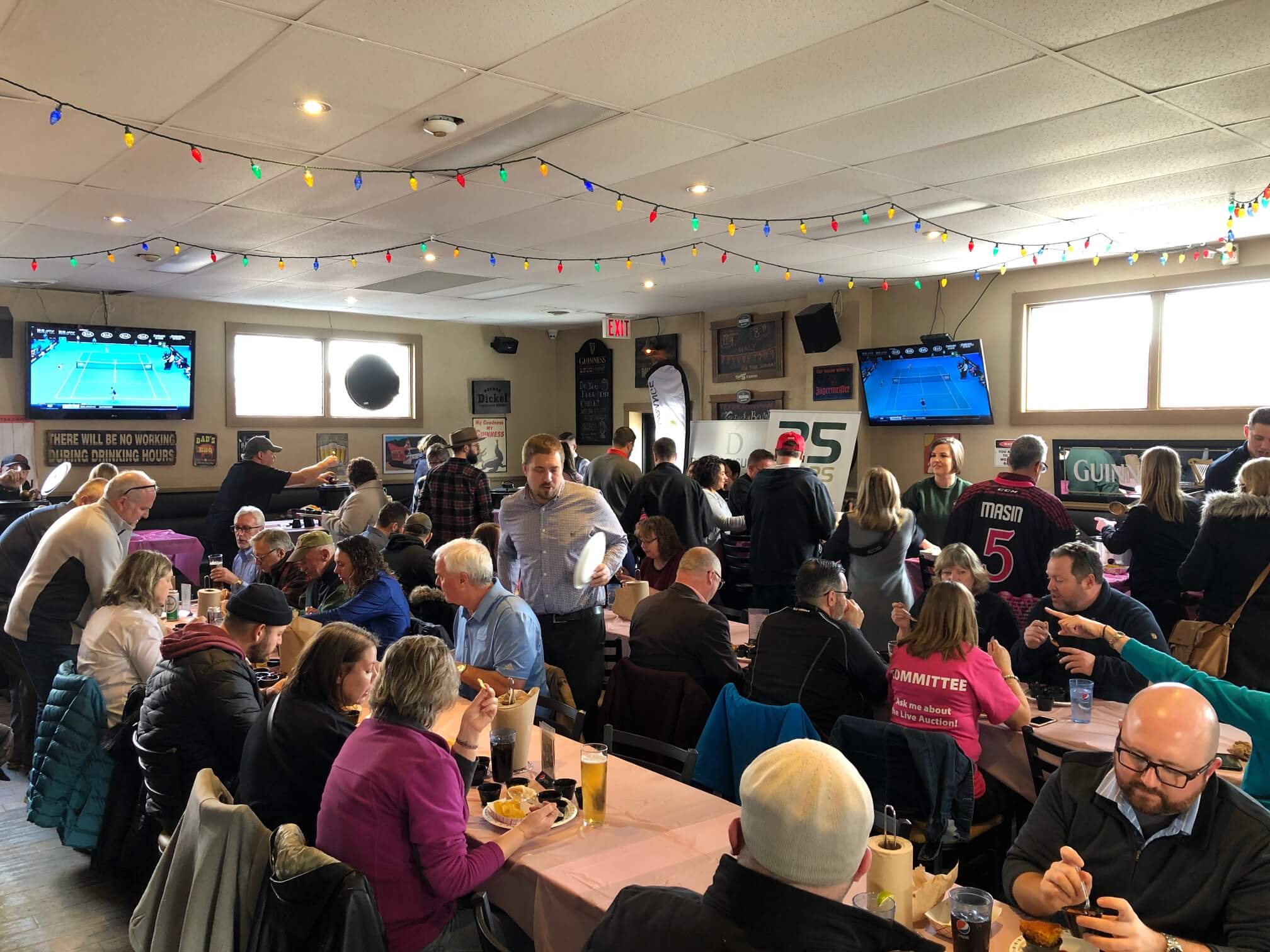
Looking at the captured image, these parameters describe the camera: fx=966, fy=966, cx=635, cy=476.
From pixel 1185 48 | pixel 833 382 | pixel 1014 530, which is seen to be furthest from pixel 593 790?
pixel 833 382

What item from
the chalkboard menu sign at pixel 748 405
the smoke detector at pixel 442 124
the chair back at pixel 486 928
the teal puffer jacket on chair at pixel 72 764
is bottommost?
the teal puffer jacket on chair at pixel 72 764

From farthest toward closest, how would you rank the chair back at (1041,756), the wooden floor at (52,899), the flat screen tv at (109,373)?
the flat screen tv at (109,373) < the wooden floor at (52,899) < the chair back at (1041,756)

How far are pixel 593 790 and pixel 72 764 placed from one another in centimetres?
239

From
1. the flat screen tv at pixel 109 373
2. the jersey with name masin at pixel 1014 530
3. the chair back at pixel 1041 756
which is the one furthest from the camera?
the flat screen tv at pixel 109 373

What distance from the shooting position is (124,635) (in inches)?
154

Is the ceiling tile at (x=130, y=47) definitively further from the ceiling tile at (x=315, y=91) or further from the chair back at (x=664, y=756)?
the chair back at (x=664, y=756)

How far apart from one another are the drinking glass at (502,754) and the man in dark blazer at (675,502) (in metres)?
3.59

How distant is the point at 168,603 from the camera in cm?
527

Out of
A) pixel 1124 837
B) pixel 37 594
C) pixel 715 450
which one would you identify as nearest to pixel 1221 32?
pixel 1124 837

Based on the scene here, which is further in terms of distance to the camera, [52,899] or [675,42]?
[52,899]

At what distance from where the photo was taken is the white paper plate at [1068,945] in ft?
6.02

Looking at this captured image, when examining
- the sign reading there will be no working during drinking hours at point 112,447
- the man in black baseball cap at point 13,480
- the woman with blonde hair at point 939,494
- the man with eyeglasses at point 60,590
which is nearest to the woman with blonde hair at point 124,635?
the man with eyeglasses at point 60,590

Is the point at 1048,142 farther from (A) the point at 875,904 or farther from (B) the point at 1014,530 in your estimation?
(A) the point at 875,904

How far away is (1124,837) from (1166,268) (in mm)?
6341
